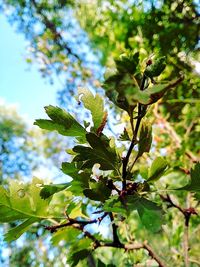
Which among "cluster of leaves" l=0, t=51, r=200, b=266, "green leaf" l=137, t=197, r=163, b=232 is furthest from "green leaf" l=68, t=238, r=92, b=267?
"green leaf" l=137, t=197, r=163, b=232

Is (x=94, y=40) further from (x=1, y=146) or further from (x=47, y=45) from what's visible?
(x=1, y=146)

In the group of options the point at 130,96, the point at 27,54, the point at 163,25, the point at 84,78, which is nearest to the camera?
the point at 130,96

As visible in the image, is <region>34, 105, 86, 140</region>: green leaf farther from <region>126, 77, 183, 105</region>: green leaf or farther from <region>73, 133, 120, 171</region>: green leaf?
<region>126, 77, 183, 105</region>: green leaf

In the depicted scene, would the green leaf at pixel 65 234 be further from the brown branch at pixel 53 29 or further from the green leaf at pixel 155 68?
the brown branch at pixel 53 29

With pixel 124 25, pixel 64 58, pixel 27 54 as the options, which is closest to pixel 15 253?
pixel 27 54

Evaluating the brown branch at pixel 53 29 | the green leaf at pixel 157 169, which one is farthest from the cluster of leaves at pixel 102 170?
the brown branch at pixel 53 29

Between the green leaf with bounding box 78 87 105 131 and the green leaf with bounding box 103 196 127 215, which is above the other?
the green leaf with bounding box 78 87 105 131

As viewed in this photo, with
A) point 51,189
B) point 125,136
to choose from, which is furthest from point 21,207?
point 125,136
